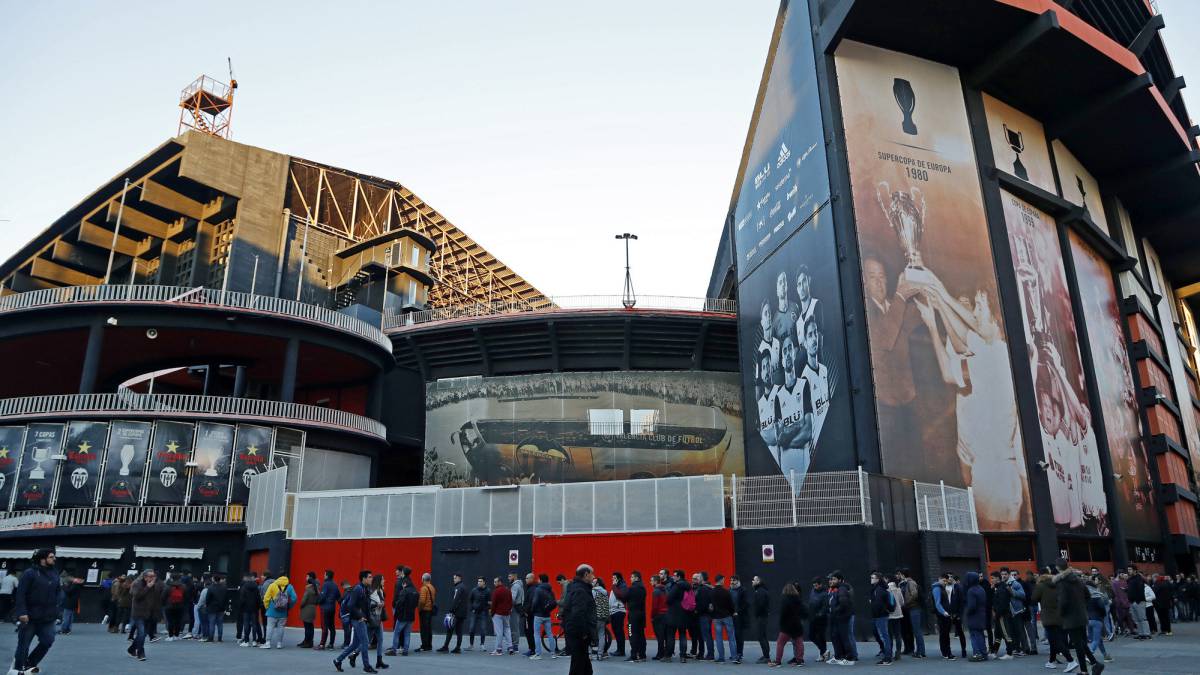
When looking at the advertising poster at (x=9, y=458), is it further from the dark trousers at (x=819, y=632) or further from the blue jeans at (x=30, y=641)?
the dark trousers at (x=819, y=632)

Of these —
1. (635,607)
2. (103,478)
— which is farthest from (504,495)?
(103,478)

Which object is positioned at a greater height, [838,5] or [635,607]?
[838,5]

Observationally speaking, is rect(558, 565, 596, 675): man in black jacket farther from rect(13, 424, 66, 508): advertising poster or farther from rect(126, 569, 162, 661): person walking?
rect(13, 424, 66, 508): advertising poster

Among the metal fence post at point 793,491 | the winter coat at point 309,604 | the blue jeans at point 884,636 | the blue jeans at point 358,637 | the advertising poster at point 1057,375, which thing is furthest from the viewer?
the advertising poster at point 1057,375

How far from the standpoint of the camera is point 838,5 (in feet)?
98.8

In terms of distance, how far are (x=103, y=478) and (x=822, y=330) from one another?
2817 cm

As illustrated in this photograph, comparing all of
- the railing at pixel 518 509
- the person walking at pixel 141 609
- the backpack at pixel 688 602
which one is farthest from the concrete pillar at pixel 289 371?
the backpack at pixel 688 602

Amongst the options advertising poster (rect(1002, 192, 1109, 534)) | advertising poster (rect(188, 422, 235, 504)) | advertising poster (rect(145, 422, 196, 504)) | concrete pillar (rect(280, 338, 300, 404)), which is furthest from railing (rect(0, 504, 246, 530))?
advertising poster (rect(1002, 192, 1109, 534))

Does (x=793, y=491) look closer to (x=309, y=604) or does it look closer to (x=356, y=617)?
(x=356, y=617)

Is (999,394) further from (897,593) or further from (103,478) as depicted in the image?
(103,478)

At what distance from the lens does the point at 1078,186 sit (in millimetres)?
40812

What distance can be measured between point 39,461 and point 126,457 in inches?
129

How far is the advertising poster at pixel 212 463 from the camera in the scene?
32.0 metres

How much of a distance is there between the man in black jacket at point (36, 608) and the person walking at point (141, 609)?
113 inches
